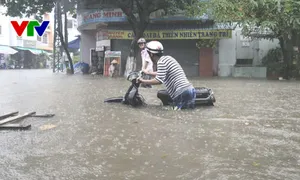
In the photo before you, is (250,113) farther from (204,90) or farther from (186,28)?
(186,28)

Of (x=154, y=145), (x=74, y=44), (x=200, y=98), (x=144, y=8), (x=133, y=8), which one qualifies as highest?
(x=133, y=8)

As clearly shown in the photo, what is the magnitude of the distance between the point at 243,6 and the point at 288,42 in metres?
4.24

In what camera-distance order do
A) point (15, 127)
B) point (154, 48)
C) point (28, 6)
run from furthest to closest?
point (28, 6)
point (154, 48)
point (15, 127)

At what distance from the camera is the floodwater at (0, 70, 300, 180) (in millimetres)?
3457

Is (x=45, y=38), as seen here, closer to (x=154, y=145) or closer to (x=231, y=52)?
(x=231, y=52)

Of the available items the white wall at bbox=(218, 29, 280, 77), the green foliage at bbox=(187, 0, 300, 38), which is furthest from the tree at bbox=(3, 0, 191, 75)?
the white wall at bbox=(218, 29, 280, 77)

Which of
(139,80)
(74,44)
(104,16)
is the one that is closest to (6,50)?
(74,44)

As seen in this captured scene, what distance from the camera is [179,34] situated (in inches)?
875

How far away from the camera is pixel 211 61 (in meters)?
23.3

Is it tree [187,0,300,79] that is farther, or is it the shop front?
the shop front

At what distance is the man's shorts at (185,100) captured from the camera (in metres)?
6.81

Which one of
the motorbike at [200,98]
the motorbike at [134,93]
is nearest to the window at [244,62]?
the motorbike at [200,98]

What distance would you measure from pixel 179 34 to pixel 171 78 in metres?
15.8

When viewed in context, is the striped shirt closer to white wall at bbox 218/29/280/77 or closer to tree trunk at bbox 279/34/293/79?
tree trunk at bbox 279/34/293/79
